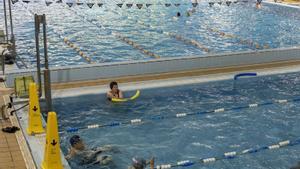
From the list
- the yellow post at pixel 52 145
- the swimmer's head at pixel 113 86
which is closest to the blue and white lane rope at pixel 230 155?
the yellow post at pixel 52 145

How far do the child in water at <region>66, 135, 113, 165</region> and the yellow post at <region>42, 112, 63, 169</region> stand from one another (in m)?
1.00

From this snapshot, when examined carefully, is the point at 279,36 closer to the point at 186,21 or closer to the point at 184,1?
the point at 186,21

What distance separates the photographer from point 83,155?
22.4 ft

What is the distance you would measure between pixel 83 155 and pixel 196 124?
2861 millimetres

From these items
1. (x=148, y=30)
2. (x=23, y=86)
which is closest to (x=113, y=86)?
Answer: (x=23, y=86)

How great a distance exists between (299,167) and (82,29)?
15.1 m

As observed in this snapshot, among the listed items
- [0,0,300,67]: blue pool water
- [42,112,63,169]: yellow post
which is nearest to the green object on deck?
[42,112,63,169]: yellow post

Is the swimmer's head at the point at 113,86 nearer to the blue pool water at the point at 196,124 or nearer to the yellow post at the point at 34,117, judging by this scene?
the blue pool water at the point at 196,124

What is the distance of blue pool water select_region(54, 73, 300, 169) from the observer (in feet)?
24.8

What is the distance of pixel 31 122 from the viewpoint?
23.5 ft

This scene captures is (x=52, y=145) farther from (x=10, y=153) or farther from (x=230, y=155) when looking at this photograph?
(x=230, y=155)

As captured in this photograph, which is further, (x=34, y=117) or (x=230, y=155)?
(x=230, y=155)

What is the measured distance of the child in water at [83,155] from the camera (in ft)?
22.3

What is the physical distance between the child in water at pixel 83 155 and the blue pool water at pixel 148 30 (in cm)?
689
